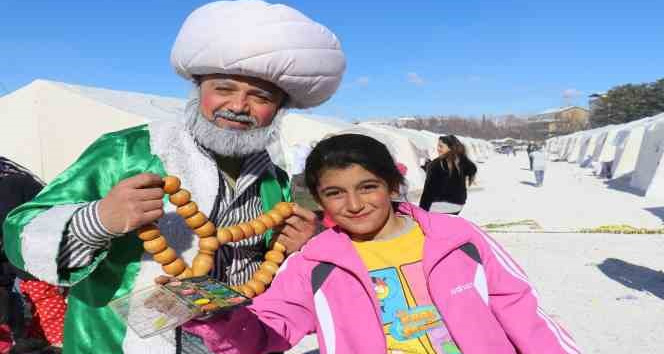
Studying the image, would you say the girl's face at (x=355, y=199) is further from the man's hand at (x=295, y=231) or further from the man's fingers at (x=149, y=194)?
the man's fingers at (x=149, y=194)

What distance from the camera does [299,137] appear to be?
593 inches

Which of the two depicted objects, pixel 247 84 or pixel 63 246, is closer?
pixel 63 246

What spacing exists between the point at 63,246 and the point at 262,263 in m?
0.69

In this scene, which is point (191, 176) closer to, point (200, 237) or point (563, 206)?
point (200, 237)

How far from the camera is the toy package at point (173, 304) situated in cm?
109

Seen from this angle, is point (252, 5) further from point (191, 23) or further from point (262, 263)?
point (262, 263)

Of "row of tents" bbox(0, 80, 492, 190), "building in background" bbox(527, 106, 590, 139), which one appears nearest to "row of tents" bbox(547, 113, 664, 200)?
"row of tents" bbox(0, 80, 492, 190)

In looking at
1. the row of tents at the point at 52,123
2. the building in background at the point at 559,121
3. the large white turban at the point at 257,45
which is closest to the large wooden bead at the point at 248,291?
the large white turban at the point at 257,45

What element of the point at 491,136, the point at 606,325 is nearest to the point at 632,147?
the point at 606,325

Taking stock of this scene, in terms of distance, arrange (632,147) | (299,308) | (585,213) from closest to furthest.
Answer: (299,308) < (585,213) < (632,147)

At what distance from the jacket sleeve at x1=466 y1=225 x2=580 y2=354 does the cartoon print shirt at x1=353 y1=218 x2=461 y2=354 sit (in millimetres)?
204

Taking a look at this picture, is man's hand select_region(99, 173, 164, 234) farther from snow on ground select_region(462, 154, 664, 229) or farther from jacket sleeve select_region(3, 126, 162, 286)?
snow on ground select_region(462, 154, 664, 229)

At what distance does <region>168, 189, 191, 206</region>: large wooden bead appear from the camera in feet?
4.84

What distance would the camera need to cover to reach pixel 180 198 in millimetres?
1480
